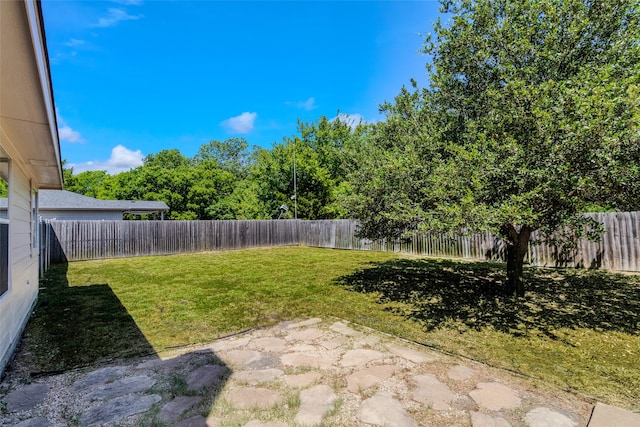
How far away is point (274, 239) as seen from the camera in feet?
52.3

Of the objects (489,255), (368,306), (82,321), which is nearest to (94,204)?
(82,321)

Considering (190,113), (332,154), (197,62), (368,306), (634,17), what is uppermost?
(190,113)

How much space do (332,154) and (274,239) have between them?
366 inches

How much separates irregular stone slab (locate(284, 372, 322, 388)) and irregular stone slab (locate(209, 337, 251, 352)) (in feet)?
3.07

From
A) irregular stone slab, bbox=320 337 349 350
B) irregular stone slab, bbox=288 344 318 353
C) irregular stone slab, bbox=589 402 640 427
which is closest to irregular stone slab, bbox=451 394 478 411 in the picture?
irregular stone slab, bbox=589 402 640 427

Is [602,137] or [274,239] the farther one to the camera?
[274,239]

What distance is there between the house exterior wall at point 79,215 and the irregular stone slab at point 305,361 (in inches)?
644

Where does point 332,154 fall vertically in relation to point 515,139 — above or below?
above

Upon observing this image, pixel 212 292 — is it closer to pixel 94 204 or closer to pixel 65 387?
pixel 65 387

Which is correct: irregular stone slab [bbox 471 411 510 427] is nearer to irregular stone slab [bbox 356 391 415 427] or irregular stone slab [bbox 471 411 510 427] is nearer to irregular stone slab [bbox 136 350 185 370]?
irregular stone slab [bbox 356 391 415 427]

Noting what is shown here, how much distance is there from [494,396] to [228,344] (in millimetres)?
2481

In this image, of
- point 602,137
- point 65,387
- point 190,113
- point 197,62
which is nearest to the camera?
point 65,387

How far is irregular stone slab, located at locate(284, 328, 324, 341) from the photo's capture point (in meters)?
3.49

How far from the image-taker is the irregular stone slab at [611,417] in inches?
74.7
